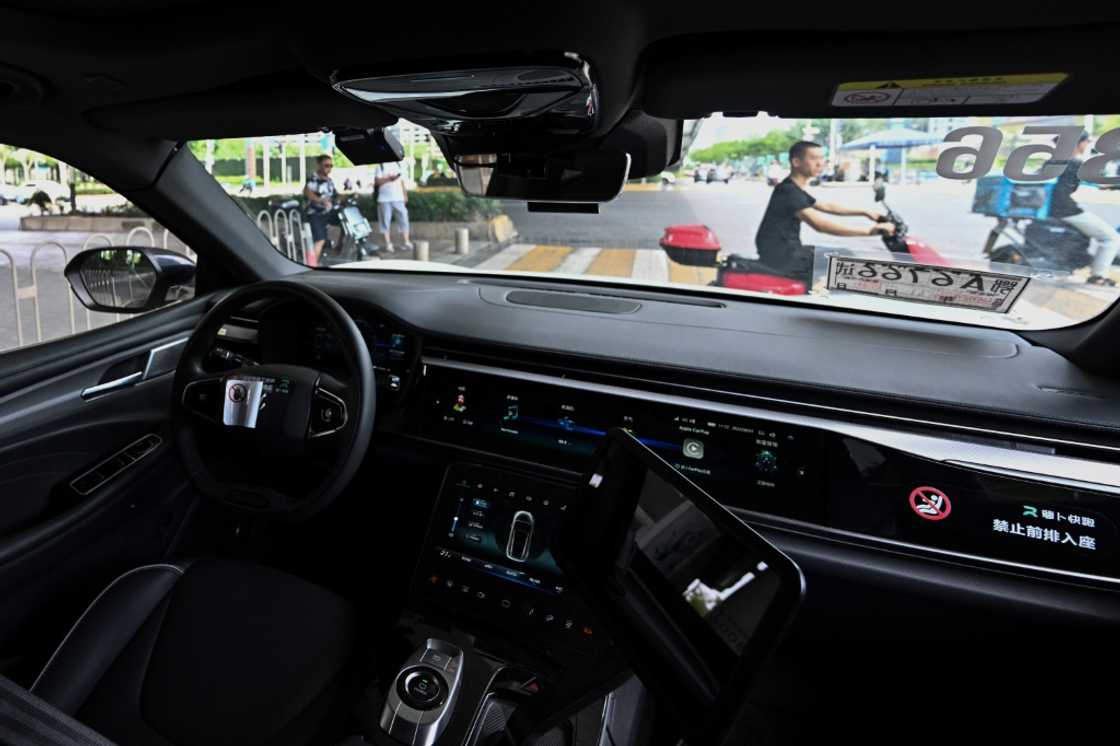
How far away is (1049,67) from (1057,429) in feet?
2.59

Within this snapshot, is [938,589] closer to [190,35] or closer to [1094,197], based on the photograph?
[1094,197]

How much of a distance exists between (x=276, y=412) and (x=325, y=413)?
13 cm

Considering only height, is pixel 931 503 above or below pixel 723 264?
below

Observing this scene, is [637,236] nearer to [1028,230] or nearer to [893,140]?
[893,140]

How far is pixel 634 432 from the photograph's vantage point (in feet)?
6.14

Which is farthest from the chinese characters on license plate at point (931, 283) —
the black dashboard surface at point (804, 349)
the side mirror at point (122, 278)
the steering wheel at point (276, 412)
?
the side mirror at point (122, 278)

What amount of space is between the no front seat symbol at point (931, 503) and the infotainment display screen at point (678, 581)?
2.75 feet

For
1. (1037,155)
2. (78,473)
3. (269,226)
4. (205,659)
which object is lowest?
(205,659)

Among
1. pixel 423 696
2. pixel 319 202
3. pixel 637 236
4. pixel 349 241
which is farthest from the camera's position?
pixel 349 241

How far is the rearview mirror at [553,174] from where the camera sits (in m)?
1.76

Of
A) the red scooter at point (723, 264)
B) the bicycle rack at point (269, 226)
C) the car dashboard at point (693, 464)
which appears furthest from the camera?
the bicycle rack at point (269, 226)

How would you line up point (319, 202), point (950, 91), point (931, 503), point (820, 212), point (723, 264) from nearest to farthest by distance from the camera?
point (950, 91), point (931, 503), point (820, 212), point (723, 264), point (319, 202)

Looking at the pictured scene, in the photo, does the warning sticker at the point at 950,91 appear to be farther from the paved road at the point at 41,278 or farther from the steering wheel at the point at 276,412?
the paved road at the point at 41,278

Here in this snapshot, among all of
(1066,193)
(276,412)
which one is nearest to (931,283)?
(1066,193)
